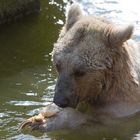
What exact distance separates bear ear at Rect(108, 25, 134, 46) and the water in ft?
3.47

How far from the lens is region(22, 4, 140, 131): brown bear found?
671cm

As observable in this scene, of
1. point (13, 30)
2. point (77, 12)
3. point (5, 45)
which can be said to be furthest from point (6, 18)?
point (77, 12)

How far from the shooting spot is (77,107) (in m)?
7.18

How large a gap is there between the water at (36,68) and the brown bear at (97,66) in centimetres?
34

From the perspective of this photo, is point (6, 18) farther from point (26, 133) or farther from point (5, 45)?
point (26, 133)

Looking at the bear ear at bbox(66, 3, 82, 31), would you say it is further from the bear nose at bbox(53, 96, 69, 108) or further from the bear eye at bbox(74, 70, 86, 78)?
the bear nose at bbox(53, 96, 69, 108)

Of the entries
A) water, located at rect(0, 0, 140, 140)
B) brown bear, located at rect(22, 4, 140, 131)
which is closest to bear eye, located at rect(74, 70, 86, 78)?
brown bear, located at rect(22, 4, 140, 131)

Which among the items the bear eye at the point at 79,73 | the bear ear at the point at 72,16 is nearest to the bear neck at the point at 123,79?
the bear eye at the point at 79,73

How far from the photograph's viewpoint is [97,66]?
676cm

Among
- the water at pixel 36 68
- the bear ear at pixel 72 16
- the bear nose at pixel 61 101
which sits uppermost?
the bear ear at pixel 72 16

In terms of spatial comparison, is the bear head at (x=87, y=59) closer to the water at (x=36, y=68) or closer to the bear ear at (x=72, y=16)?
the bear ear at (x=72, y=16)

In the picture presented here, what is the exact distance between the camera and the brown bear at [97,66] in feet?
22.0

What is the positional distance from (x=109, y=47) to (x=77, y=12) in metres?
0.82

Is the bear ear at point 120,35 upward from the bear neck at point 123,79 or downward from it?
upward
